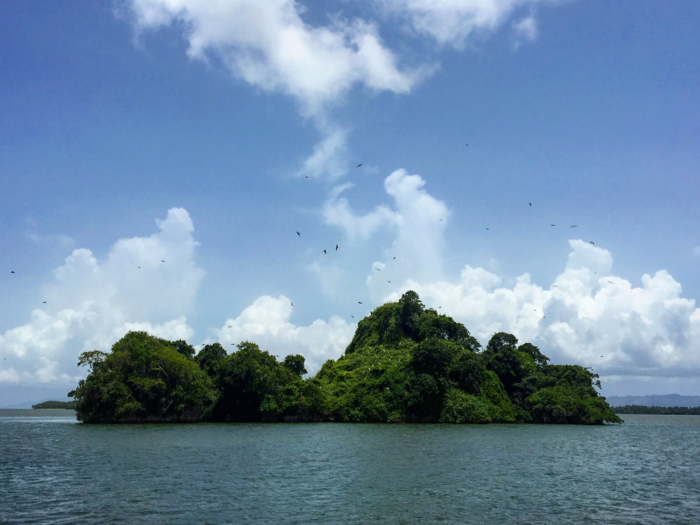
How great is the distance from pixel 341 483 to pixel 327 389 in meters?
62.7

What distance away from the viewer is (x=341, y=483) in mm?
24547

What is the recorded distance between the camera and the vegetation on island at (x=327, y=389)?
226ft

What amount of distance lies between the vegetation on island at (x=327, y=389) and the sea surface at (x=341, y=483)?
27130 mm

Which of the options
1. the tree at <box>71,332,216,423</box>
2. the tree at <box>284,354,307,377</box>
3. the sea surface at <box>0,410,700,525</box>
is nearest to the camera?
the sea surface at <box>0,410,700,525</box>

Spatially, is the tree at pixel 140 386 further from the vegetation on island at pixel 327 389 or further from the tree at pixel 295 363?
the tree at pixel 295 363

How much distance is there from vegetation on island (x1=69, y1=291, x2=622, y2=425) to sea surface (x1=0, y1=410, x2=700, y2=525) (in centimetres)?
2713

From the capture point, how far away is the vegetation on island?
226ft

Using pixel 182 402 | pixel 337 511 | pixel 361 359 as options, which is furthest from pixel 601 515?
pixel 361 359

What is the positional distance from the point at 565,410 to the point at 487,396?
1178cm

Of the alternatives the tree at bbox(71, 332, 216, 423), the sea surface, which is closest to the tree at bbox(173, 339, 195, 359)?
the tree at bbox(71, 332, 216, 423)

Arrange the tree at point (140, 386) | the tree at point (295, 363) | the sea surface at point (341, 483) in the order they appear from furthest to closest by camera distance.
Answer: the tree at point (295, 363), the tree at point (140, 386), the sea surface at point (341, 483)

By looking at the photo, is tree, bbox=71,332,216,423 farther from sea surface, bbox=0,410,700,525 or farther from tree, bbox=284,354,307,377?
sea surface, bbox=0,410,700,525

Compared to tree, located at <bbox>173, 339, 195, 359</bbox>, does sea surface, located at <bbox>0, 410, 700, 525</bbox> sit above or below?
below

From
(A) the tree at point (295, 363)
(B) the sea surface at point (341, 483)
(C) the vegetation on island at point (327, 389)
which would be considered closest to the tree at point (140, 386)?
(C) the vegetation on island at point (327, 389)
